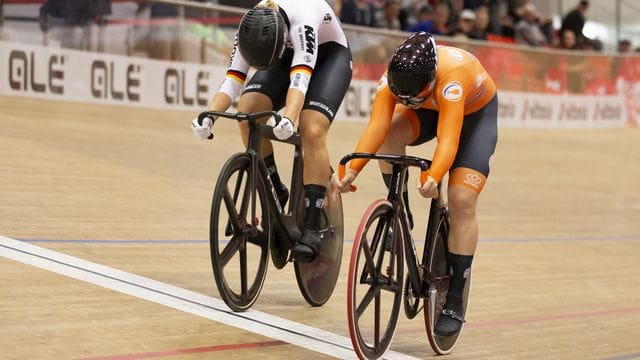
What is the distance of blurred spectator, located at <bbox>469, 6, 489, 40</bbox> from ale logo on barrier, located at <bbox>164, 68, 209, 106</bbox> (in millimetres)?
4963

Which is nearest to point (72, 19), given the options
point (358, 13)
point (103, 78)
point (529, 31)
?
point (103, 78)

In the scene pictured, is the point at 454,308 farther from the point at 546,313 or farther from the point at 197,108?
the point at 197,108

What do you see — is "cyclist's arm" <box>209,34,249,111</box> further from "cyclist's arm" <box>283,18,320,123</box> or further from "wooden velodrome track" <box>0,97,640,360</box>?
"wooden velodrome track" <box>0,97,640,360</box>

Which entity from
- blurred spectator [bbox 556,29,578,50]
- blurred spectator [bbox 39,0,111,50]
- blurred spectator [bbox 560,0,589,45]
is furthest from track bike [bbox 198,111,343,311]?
blurred spectator [bbox 560,0,589,45]

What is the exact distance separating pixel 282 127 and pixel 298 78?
1.07 ft

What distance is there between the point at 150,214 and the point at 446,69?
8.96 ft

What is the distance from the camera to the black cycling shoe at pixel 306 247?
449 centimetres

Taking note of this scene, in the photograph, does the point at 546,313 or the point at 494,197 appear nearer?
the point at 546,313

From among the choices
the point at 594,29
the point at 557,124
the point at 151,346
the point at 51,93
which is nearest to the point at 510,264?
the point at 151,346

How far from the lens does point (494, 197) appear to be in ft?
29.7

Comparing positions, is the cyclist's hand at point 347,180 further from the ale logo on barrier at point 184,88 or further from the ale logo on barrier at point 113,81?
the ale logo on barrier at point 184,88

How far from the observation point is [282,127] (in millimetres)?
4133

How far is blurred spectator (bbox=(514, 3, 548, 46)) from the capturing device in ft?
51.5

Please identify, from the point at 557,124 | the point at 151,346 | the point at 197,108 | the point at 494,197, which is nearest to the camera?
the point at 151,346
